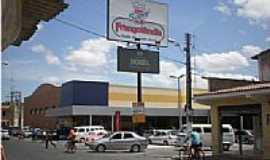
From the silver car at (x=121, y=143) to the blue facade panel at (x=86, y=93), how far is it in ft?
96.4

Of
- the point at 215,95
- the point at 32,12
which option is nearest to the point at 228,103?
the point at 215,95

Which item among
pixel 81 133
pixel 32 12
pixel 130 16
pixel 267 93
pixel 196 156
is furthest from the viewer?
pixel 81 133

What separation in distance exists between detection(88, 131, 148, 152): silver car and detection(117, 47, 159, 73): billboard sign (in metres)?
5.67

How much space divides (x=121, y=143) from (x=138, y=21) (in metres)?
11.3

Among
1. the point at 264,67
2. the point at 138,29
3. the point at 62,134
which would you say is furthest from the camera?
the point at 62,134

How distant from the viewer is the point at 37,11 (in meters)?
5.61

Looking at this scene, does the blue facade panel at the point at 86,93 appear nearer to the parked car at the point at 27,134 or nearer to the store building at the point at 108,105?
the store building at the point at 108,105

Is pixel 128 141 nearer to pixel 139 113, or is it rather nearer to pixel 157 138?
pixel 139 113

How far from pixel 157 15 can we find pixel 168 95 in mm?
31226

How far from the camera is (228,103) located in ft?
89.5

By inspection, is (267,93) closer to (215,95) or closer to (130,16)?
(215,95)

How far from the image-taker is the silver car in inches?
1389

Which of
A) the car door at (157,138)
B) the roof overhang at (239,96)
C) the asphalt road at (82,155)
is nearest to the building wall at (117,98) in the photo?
the car door at (157,138)

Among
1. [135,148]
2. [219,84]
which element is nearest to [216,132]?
[219,84]
